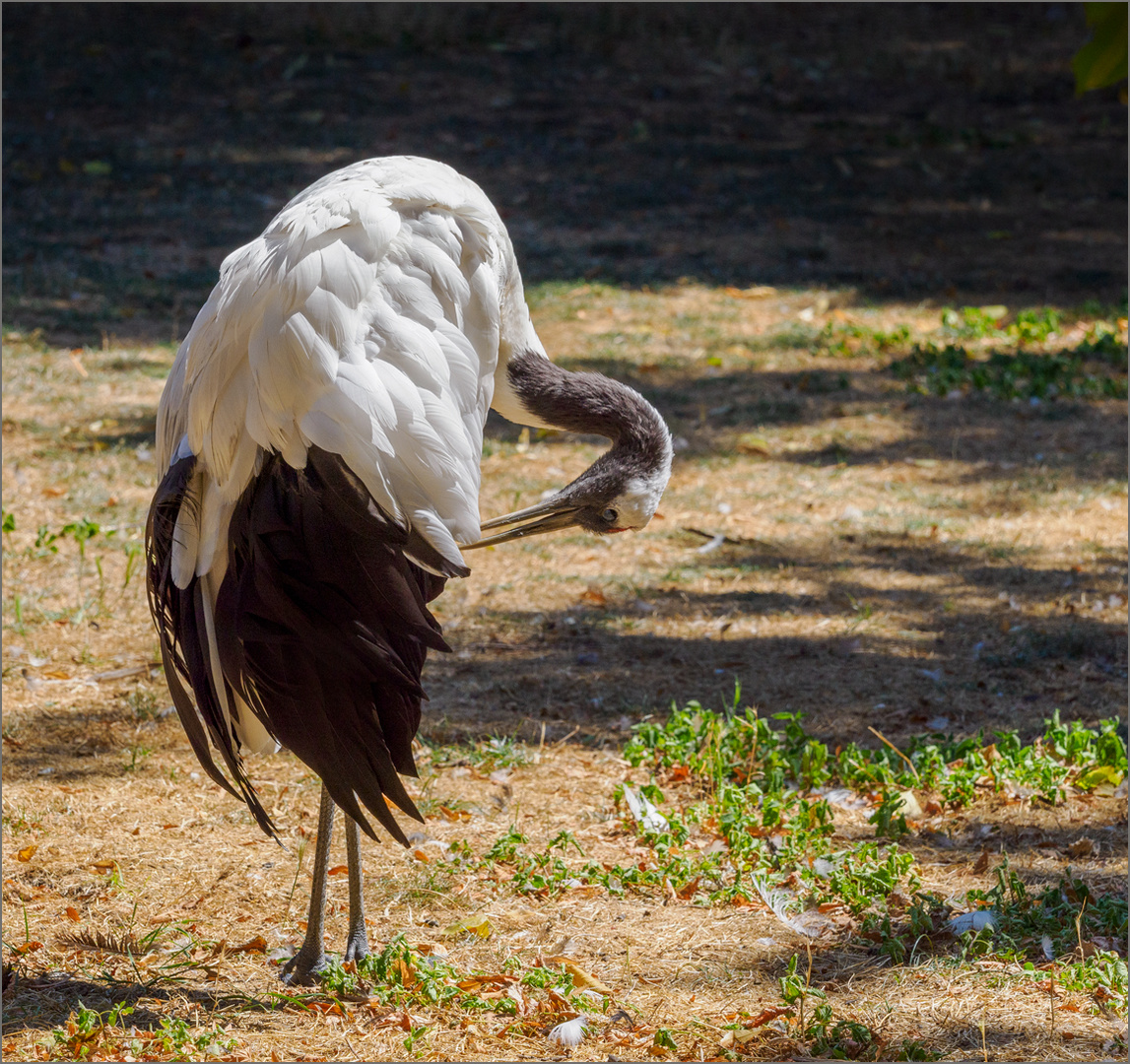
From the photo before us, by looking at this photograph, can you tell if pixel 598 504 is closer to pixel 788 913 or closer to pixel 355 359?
pixel 355 359

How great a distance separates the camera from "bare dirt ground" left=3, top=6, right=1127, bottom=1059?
124 inches

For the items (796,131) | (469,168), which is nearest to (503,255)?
(469,168)

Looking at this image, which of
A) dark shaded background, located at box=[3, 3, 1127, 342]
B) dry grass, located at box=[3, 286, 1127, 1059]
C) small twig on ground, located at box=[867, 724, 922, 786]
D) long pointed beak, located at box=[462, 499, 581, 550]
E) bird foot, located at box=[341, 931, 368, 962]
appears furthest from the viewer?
dark shaded background, located at box=[3, 3, 1127, 342]

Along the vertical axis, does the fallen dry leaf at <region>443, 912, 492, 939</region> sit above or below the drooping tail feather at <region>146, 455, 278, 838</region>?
below

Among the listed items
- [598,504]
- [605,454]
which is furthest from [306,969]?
[605,454]

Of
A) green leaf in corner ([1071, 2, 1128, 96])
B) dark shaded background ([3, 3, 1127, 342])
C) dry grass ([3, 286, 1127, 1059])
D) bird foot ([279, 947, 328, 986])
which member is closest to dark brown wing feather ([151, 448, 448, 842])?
bird foot ([279, 947, 328, 986])

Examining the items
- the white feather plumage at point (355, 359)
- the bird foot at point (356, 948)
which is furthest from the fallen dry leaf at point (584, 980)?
the white feather plumage at point (355, 359)

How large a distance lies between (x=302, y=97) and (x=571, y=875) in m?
10.4

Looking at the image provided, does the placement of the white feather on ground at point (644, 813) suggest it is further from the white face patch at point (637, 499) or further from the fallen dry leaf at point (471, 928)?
the white face patch at point (637, 499)

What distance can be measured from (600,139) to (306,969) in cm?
997

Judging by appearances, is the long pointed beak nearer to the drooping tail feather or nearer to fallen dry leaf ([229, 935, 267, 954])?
the drooping tail feather

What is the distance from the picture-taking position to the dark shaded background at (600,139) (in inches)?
366

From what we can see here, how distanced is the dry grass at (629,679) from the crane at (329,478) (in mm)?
489

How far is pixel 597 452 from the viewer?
6637 mm
